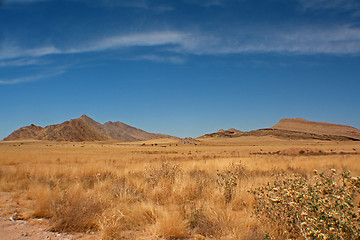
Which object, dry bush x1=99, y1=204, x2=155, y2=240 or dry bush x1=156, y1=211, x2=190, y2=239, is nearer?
dry bush x1=99, y1=204, x2=155, y2=240

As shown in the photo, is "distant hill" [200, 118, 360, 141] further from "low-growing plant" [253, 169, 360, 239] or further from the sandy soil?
the sandy soil

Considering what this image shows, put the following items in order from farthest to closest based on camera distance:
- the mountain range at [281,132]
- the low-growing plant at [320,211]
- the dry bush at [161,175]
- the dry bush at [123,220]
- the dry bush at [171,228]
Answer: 1. the mountain range at [281,132]
2. the dry bush at [161,175]
3. the dry bush at [171,228]
4. the dry bush at [123,220]
5. the low-growing plant at [320,211]

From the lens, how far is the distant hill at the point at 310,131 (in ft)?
383

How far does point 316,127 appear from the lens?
137125 millimetres

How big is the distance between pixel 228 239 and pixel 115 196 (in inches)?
159

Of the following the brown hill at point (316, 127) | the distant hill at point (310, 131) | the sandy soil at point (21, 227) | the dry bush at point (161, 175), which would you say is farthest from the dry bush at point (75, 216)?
the brown hill at point (316, 127)

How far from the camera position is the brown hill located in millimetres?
124637

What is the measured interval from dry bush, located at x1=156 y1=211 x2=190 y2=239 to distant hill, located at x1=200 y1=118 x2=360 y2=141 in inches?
4807

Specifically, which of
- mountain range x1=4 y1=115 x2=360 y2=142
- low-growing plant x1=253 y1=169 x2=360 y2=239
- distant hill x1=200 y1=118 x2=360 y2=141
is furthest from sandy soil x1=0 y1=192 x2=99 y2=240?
mountain range x1=4 y1=115 x2=360 y2=142

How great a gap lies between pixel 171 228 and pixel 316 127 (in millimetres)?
149912

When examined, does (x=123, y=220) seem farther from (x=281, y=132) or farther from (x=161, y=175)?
(x=281, y=132)

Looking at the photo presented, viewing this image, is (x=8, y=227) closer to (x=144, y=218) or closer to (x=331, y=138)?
(x=144, y=218)

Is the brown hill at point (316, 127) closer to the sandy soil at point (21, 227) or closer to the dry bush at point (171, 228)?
the dry bush at point (171, 228)

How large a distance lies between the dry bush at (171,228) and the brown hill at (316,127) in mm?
132809
